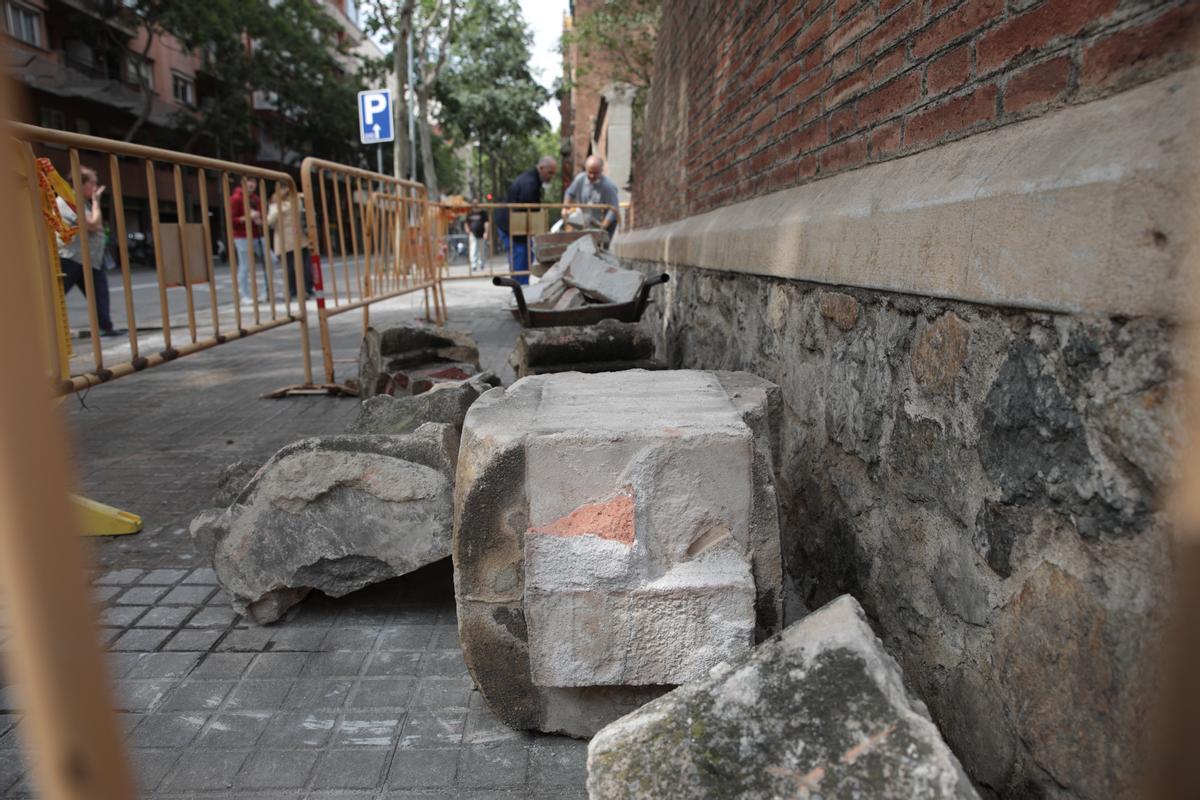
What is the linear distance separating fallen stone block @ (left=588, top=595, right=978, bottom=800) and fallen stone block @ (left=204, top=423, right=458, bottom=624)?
4.20ft

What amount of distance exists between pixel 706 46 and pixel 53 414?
5.35m

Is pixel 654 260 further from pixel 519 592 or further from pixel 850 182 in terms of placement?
pixel 519 592

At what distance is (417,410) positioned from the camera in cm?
356

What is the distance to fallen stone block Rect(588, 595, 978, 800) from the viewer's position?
4.45 ft

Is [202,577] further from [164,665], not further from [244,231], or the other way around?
[244,231]

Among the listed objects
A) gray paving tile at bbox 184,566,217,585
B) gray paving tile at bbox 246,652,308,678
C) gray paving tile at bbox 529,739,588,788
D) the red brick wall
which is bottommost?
gray paving tile at bbox 529,739,588,788

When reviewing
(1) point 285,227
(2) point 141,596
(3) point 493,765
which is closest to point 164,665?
(2) point 141,596

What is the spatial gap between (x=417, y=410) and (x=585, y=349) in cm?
127

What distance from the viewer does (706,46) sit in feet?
17.3

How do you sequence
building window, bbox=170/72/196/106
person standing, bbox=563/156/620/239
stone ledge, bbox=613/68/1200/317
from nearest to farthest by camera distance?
1. stone ledge, bbox=613/68/1200/317
2. person standing, bbox=563/156/620/239
3. building window, bbox=170/72/196/106

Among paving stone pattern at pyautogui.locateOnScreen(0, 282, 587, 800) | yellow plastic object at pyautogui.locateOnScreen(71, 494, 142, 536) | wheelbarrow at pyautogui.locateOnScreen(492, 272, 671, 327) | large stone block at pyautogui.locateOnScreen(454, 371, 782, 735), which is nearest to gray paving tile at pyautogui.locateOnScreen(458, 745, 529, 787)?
paving stone pattern at pyautogui.locateOnScreen(0, 282, 587, 800)

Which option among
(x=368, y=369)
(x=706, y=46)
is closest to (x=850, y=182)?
(x=706, y=46)

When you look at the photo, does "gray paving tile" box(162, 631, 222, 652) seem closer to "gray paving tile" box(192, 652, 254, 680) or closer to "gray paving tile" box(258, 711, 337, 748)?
"gray paving tile" box(192, 652, 254, 680)

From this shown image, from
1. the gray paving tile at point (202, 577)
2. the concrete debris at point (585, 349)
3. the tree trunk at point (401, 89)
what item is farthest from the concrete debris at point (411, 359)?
the tree trunk at point (401, 89)
